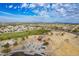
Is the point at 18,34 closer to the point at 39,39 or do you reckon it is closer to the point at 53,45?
the point at 39,39

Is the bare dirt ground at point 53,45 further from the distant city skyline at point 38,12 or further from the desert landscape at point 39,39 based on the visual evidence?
the distant city skyline at point 38,12

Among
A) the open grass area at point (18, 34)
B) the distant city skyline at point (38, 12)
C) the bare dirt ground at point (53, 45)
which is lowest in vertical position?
the bare dirt ground at point (53, 45)

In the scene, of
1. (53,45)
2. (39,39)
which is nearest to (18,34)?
(39,39)

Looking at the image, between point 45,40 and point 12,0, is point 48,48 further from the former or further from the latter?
point 12,0

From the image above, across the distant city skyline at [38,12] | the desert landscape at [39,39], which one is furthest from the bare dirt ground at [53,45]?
the distant city skyline at [38,12]

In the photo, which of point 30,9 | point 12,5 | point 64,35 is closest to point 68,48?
point 64,35

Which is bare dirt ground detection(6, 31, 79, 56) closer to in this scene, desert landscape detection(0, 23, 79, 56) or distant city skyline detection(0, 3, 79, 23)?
desert landscape detection(0, 23, 79, 56)

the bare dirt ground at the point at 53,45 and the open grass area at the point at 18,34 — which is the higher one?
the open grass area at the point at 18,34

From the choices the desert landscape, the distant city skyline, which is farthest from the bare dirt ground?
the distant city skyline
